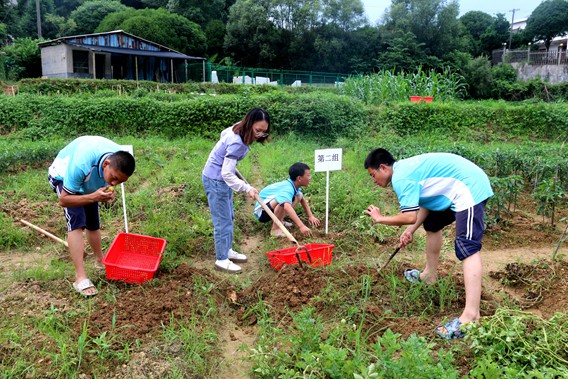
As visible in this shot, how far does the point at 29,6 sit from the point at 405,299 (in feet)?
132

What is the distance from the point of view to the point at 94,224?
3934mm

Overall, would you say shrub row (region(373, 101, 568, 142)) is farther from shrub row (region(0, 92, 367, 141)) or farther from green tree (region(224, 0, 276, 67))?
green tree (region(224, 0, 276, 67))

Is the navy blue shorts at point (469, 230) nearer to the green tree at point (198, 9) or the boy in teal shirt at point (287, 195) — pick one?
the boy in teal shirt at point (287, 195)

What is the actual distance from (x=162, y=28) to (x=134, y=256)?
29.4 m

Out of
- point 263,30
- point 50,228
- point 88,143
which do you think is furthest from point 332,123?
point 263,30

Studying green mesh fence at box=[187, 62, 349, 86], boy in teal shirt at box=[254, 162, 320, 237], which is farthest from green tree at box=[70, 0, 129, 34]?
boy in teal shirt at box=[254, 162, 320, 237]

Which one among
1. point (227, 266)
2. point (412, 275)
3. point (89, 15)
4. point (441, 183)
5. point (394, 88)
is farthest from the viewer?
point (89, 15)

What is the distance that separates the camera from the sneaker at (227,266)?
4316 mm

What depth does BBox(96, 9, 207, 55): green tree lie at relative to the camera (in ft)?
96.7

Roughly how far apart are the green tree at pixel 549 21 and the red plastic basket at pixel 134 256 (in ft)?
153

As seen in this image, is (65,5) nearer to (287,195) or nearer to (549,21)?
(549,21)

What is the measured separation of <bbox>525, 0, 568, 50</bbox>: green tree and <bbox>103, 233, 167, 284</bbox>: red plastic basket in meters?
46.7

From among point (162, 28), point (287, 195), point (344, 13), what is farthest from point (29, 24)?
point (287, 195)

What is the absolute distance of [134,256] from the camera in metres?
4.16
